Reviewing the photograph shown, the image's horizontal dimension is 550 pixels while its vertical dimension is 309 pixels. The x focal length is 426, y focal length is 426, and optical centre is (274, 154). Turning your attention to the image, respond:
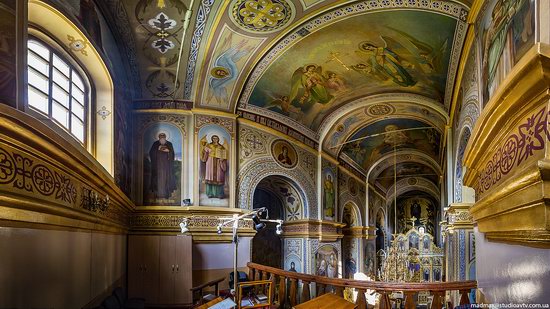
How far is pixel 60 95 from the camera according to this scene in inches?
263

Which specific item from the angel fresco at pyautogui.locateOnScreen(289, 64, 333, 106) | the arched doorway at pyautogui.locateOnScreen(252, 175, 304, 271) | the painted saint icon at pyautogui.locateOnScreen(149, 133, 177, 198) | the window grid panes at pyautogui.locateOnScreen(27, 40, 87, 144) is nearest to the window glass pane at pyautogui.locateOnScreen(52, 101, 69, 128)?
the window grid panes at pyautogui.locateOnScreen(27, 40, 87, 144)

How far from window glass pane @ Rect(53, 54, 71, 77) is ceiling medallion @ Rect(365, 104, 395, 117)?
11.0 m

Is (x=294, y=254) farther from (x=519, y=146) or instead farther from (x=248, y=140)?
(x=519, y=146)

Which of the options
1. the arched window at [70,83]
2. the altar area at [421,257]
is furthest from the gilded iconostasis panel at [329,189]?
the arched window at [70,83]

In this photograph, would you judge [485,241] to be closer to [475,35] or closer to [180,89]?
[475,35]

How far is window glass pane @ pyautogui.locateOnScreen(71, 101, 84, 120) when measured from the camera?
737 centimetres

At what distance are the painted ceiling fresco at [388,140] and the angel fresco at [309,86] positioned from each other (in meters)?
3.73

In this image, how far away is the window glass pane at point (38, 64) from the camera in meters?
5.83

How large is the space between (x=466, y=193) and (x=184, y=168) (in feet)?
24.3

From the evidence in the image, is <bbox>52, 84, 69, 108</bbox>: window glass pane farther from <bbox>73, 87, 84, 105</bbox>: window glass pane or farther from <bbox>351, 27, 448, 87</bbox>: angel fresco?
<bbox>351, 27, 448, 87</bbox>: angel fresco

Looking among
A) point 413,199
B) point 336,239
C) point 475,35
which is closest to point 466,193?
point 475,35

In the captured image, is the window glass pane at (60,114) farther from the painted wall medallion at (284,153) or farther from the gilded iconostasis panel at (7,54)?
the painted wall medallion at (284,153)

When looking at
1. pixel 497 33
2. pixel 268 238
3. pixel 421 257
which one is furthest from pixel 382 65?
pixel 421 257

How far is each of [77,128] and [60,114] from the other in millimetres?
942
